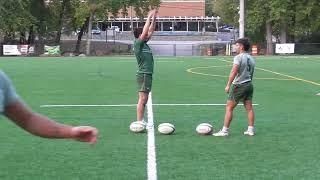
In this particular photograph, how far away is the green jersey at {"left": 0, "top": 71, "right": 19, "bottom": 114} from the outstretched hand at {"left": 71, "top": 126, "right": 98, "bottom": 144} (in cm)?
36

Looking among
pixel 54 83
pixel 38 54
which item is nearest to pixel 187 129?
pixel 54 83

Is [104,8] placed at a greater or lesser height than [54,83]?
greater

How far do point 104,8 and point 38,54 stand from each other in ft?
23.7

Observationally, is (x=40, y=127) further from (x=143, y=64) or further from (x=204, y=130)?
(x=143, y=64)

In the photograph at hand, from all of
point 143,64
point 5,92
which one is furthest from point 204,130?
point 5,92

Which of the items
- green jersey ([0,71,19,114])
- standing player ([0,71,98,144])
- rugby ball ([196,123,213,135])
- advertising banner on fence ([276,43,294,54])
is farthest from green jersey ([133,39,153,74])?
advertising banner on fence ([276,43,294,54])

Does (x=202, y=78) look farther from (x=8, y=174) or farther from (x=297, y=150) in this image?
(x=8, y=174)

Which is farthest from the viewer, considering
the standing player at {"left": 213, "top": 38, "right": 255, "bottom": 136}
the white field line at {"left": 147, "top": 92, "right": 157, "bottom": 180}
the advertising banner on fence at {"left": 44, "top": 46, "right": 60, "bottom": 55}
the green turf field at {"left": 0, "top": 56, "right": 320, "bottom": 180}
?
the advertising banner on fence at {"left": 44, "top": 46, "right": 60, "bottom": 55}

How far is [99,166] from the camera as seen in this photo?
7.73m

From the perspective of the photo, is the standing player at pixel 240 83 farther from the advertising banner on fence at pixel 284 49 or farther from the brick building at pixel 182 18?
the brick building at pixel 182 18

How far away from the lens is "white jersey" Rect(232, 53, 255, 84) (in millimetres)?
10062

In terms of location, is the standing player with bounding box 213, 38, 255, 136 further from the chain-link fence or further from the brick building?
the brick building

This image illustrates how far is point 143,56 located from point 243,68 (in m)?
1.83

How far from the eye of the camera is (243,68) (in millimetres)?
10141
